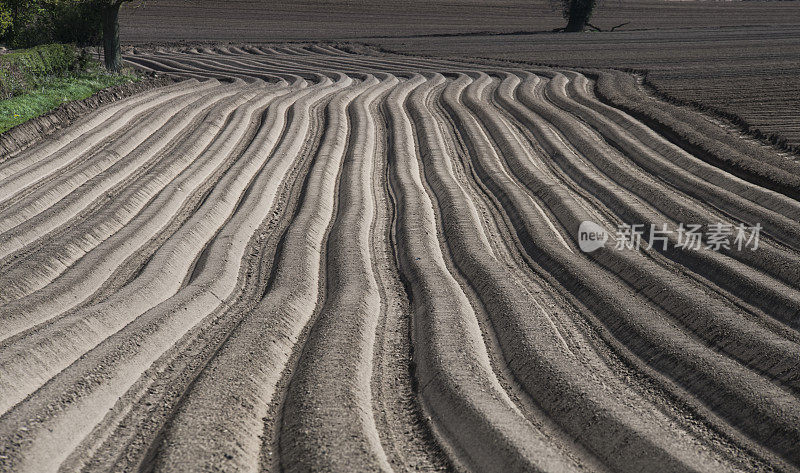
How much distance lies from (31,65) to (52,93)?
93.0 inches

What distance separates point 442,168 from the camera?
41.5 feet

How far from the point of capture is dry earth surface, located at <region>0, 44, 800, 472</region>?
15.3 feet

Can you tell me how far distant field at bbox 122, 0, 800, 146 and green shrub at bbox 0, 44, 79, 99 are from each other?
48.9 ft

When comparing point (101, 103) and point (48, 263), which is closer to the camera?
point (48, 263)

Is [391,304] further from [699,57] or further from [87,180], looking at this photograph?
[699,57]

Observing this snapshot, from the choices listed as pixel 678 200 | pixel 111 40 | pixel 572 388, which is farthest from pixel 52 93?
pixel 572 388

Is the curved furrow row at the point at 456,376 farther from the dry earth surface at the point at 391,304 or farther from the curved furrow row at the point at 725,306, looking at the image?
the curved furrow row at the point at 725,306

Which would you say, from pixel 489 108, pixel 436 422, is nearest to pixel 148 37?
pixel 489 108

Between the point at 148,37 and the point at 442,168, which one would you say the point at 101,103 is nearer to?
the point at 442,168

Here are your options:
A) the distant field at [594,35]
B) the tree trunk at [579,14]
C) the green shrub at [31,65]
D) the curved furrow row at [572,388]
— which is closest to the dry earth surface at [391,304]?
the curved furrow row at [572,388]

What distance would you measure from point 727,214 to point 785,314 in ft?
10.8

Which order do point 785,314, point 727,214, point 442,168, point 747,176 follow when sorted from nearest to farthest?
point 785,314
point 727,214
point 747,176
point 442,168

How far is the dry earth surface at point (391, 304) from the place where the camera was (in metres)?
4.65

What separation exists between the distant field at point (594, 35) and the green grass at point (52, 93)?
15.5 m
